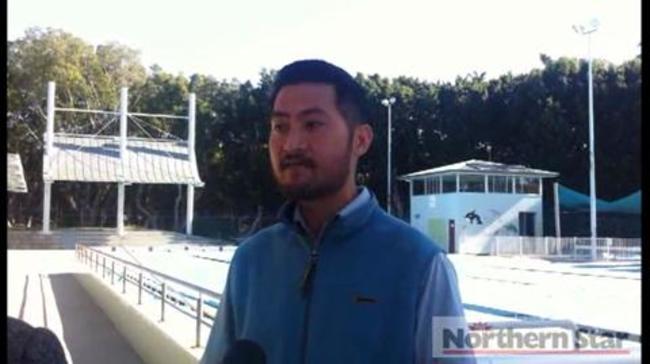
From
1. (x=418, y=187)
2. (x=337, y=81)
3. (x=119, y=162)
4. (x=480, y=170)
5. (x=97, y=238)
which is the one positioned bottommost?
(x=97, y=238)

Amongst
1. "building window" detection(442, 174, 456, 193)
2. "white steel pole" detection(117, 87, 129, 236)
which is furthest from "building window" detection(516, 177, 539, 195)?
"white steel pole" detection(117, 87, 129, 236)

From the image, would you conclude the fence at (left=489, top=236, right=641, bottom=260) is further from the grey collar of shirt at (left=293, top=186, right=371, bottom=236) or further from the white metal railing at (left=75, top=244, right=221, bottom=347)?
the grey collar of shirt at (left=293, top=186, right=371, bottom=236)

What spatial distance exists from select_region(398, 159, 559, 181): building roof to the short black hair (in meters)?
8.36

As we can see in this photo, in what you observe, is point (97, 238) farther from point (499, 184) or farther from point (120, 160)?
point (499, 184)

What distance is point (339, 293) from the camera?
840 mm

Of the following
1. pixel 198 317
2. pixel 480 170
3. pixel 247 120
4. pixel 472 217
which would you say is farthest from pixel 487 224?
pixel 198 317

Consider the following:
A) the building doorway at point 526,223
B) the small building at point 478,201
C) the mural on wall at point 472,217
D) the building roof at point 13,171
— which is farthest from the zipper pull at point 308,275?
the building doorway at point 526,223

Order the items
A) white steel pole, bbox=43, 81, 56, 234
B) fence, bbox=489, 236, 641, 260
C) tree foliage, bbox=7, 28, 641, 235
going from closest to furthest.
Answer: tree foliage, bbox=7, 28, 641, 235 → fence, bbox=489, 236, 641, 260 → white steel pole, bbox=43, 81, 56, 234

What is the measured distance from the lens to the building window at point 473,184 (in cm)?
1253

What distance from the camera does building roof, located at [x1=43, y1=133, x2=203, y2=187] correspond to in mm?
18391

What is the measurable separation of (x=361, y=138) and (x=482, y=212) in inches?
544

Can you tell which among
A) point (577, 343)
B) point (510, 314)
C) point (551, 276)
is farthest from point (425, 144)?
point (577, 343)

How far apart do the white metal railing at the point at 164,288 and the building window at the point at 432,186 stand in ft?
18.2

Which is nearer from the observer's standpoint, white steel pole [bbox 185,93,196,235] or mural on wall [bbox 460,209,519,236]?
mural on wall [bbox 460,209,519,236]
